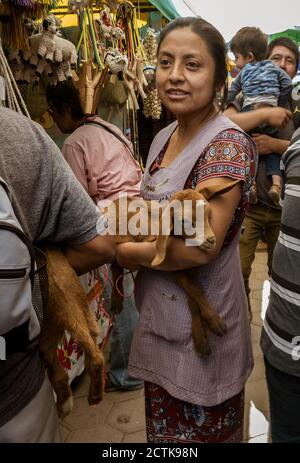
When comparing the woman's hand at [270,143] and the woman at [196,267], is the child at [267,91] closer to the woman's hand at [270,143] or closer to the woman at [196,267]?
the woman's hand at [270,143]

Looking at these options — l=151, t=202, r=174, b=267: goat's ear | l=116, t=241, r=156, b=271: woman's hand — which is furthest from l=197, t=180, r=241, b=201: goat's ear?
l=116, t=241, r=156, b=271: woman's hand

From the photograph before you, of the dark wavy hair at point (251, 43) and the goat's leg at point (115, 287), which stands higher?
the dark wavy hair at point (251, 43)

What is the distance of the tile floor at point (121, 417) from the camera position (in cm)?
257

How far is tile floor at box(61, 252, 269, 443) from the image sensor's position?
101 inches

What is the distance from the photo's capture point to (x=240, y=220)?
1.44 m

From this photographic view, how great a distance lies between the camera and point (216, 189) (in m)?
1.25

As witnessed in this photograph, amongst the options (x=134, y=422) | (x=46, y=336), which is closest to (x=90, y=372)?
(x=46, y=336)

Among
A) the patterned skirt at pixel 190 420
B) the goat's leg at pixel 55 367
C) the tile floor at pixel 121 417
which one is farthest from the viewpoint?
the tile floor at pixel 121 417

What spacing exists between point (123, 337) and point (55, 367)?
1.80 meters

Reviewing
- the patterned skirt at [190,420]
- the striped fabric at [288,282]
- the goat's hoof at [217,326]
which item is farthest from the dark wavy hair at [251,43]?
the patterned skirt at [190,420]

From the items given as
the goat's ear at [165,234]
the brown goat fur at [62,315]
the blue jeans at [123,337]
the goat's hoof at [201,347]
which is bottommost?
the blue jeans at [123,337]

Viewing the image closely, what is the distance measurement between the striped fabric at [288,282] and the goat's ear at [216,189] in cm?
19

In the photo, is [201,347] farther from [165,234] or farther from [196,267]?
[165,234]

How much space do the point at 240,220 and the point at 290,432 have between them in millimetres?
775
